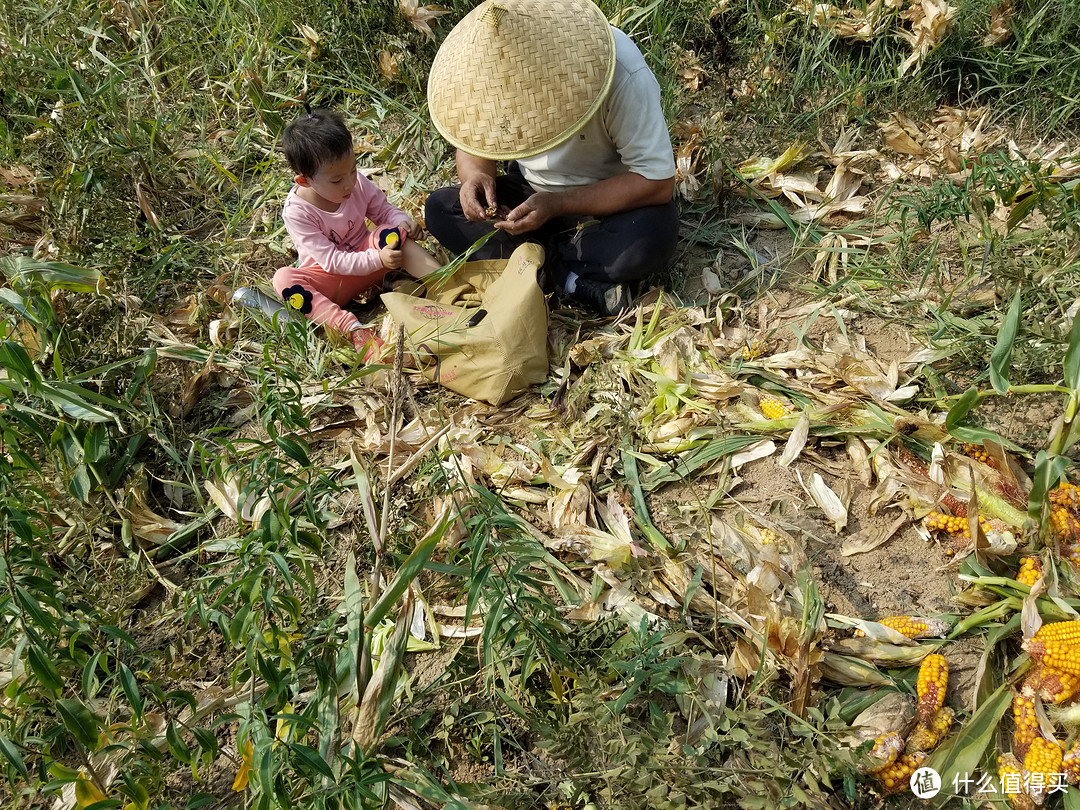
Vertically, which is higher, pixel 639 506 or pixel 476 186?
pixel 476 186

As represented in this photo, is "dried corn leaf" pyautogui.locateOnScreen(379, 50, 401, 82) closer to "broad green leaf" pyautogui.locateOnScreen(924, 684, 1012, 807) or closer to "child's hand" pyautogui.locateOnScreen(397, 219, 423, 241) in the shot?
"child's hand" pyautogui.locateOnScreen(397, 219, 423, 241)

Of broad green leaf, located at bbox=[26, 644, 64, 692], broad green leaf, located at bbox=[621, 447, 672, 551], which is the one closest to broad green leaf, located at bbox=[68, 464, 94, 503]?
broad green leaf, located at bbox=[26, 644, 64, 692]

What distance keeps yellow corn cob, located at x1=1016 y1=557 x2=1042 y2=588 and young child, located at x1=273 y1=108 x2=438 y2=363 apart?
6.25 feet

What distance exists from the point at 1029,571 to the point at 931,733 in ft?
1.44

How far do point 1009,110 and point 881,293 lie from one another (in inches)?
48.3

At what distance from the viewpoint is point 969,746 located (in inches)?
64.1

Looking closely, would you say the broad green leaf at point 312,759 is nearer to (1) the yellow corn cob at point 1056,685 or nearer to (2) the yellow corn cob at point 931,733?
(2) the yellow corn cob at point 931,733

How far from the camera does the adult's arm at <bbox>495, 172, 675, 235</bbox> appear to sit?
2578 millimetres

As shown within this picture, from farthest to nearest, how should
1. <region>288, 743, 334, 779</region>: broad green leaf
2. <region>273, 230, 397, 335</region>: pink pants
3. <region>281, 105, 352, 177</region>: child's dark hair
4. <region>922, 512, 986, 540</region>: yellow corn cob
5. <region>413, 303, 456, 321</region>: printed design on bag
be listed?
<region>273, 230, 397, 335</region>: pink pants
<region>413, 303, 456, 321</region>: printed design on bag
<region>281, 105, 352, 177</region>: child's dark hair
<region>922, 512, 986, 540</region>: yellow corn cob
<region>288, 743, 334, 779</region>: broad green leaf

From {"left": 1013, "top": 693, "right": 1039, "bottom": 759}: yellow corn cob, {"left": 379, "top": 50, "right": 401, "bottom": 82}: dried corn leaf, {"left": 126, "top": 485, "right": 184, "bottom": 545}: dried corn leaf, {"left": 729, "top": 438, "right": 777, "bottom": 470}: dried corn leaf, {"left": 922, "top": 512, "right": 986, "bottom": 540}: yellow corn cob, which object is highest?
{"left": 379, "top": 50, "right": 401, "bottom": 82}: dried corn leaf

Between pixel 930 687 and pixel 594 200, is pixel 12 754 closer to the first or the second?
pixel 930 687

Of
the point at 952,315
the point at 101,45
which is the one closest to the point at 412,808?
the point at 952,315

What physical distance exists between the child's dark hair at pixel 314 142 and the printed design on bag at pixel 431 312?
570 mm

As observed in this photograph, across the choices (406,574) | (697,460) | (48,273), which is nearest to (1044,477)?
(697,460)
